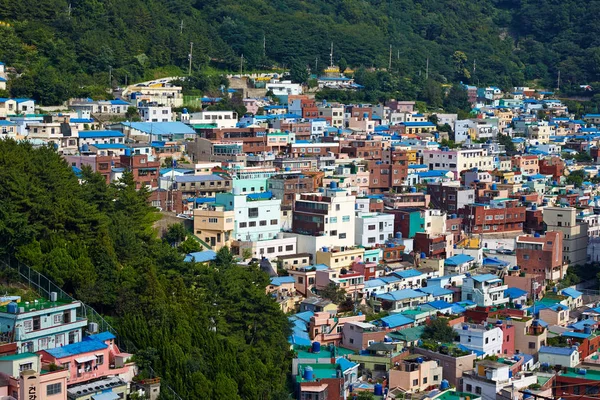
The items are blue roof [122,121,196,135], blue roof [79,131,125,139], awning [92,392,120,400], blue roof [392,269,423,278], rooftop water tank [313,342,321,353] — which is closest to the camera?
awning [92,392,120,400]

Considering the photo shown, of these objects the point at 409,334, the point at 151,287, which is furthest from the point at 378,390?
the point at 151,287

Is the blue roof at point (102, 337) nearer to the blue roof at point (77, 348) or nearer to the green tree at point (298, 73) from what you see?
the blue roof at point (77, 348)

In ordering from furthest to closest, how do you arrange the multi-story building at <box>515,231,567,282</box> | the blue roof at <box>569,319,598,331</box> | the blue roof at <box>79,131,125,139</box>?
the blue roof at <box>79,131,125,139</box> → the multi-story building at <box>515,231,567,282</box> → the blue roof at <box>569,319,598,331</box>

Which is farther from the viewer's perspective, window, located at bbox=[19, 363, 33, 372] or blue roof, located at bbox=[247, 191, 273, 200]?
blue roof, located at bbox=[247, 191, 273, 200]

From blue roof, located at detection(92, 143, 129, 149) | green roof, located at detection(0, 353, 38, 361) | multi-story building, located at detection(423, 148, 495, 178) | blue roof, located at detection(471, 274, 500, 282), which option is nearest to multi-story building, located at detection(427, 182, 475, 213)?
multi-story building, located at detection(423, 148, 495, 178)

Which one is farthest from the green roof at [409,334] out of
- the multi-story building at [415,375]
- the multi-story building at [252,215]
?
the multi-story building at [252,215]

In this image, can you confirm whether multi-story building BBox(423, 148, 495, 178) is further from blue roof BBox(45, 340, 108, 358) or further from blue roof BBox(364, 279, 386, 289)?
blue roof BBox(45, 340, 108, 358)

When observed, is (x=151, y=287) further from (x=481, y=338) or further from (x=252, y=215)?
(x=252, y=215)
